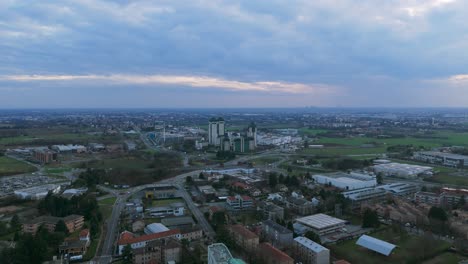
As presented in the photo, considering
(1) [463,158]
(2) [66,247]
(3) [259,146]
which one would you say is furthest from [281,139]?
(2) [66,247]

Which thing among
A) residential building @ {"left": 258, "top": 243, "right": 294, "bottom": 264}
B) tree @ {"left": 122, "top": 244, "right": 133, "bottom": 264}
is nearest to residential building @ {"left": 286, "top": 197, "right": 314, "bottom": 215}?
residential building @ {"left": 258, "top": 243, "right": 294, "bottom": 264}

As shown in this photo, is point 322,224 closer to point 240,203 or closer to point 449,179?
point 240,203

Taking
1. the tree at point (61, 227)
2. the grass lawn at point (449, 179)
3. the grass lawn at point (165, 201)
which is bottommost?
the grass lawn at point (165, 201)

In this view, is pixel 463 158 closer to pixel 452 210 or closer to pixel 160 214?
pixel 452 210

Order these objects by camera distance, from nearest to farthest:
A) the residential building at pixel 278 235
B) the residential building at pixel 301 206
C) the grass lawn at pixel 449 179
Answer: the residential building at pixel 278 235 < the residential building at pixel 301 206 < the grass lawn at pixel 449 179

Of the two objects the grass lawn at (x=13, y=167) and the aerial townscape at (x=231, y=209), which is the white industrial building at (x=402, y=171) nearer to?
the aerial townscape at (x=231, y=209)

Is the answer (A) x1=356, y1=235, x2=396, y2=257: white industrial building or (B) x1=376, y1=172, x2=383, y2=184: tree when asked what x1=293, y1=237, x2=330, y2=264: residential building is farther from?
(B) x1=376, y1=172, x2=383, y2=184: tree

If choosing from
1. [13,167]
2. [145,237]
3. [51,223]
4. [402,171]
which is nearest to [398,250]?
[145,237]

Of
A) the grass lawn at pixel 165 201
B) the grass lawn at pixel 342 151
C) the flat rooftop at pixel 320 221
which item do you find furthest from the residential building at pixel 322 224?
the grass lawn at pixel 342 151
